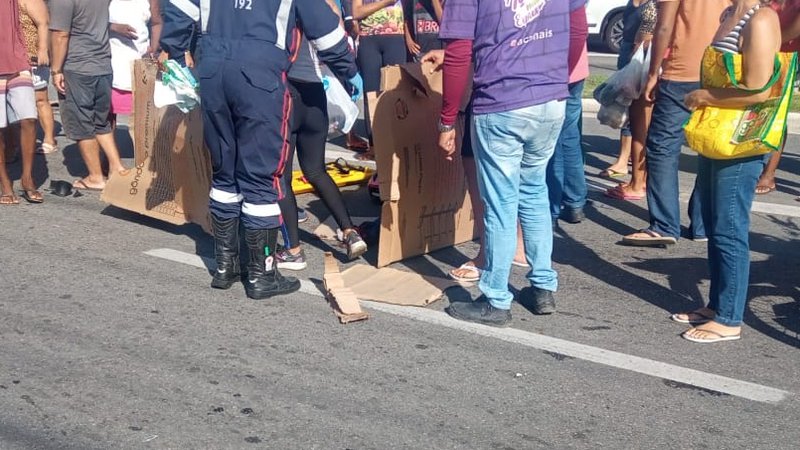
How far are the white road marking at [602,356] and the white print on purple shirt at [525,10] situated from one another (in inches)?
Answer: 57.7

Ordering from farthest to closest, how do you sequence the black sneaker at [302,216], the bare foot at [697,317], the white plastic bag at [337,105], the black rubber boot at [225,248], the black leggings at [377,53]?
the black leggings at [377,53], the black sneaker at [302,216], the white plastic bag at [337,105], the black rubber boot at [225,248], the bare foot at [697,317]

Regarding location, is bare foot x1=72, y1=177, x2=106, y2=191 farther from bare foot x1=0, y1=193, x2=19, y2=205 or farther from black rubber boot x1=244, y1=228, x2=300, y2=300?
black rubber boot x1=244, y1=228, x2=300, y2=300

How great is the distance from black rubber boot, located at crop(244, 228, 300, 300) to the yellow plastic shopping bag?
7.34ft

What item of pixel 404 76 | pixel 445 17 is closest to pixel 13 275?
pixel 404 76

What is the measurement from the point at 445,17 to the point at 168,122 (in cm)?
265

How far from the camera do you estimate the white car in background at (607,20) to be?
19.7m

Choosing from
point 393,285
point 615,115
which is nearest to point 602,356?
point 393,285

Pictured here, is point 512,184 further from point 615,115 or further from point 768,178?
point 768,178

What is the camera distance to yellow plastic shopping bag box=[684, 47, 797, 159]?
4492 millimetres

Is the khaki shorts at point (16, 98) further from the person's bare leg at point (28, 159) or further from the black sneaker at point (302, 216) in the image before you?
the black sneaker at point (302, 216)

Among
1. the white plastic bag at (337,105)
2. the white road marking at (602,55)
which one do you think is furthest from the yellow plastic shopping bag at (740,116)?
the white road marking at (602,55)

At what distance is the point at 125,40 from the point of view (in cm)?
806

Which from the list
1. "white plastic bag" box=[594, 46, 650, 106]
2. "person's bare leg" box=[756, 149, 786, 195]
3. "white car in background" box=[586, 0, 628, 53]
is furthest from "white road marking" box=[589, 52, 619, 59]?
"white plastic bag" box=[594, 46, 650, 106]

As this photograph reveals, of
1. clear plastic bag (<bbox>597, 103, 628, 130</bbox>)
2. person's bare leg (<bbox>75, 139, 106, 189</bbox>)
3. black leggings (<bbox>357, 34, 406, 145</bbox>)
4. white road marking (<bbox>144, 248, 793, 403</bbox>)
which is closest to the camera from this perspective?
white road marking (<bbox>144, 248, 793, 403</bbox>)
